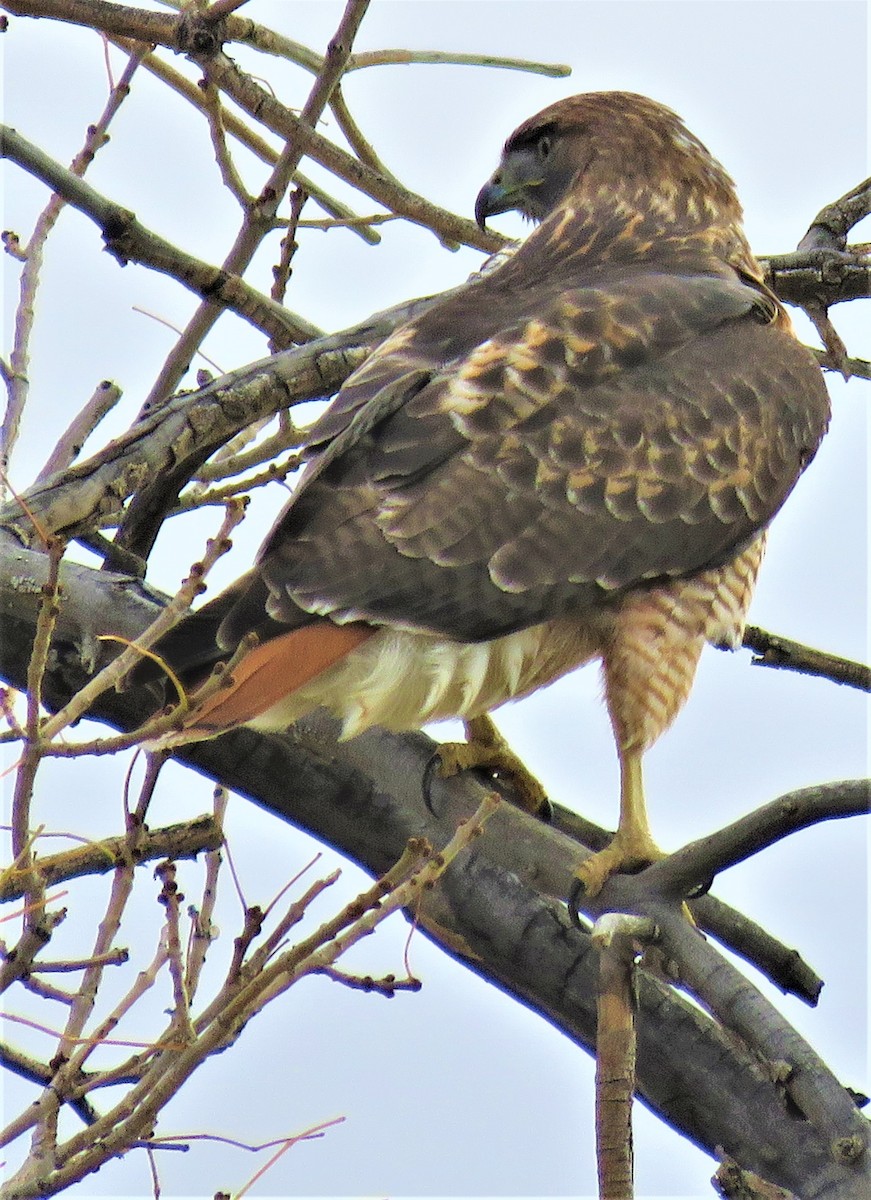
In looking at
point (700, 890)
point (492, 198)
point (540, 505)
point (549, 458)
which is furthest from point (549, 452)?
point (492, 198)

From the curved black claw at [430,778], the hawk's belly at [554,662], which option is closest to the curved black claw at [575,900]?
the curved black claw at [430,778]

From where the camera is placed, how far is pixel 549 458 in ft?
11.4

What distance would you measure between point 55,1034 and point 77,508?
121cm

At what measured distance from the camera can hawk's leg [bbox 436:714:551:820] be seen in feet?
12.1

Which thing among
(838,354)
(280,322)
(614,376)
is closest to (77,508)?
(280,322)

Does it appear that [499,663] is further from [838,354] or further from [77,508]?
[838,354]

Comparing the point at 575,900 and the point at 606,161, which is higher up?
the point at 606,161

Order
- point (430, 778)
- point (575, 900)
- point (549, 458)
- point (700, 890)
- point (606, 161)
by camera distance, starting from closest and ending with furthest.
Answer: point (700, 890) < point (575, 900) < point (430, 778) < point (549, 458) < point (606, 161)

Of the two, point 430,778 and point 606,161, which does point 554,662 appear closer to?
point 430,778

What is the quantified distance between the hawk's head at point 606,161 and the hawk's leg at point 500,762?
1510 mm

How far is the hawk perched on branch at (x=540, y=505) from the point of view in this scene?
10.3 feet

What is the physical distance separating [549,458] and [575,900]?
944 millimetres

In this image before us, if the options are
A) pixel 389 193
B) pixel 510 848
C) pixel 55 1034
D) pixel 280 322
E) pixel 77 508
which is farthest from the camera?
pixel 280 322

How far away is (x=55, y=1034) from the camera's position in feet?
7.43
